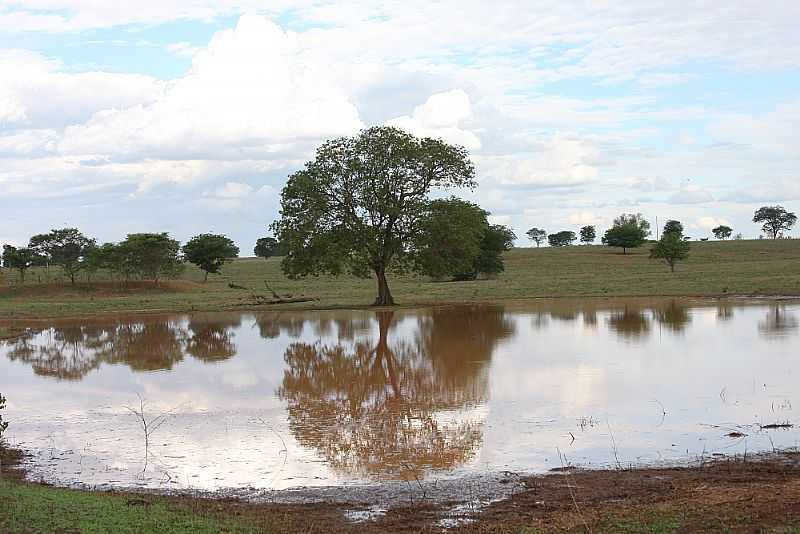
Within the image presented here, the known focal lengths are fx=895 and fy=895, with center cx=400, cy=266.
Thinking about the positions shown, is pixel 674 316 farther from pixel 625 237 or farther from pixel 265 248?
pixel 265 248

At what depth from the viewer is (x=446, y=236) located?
45000 millimetres

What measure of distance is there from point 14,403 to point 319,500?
39.4 feet

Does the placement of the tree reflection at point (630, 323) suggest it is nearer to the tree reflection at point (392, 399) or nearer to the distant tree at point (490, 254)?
the tree reflection at point (392, 399)

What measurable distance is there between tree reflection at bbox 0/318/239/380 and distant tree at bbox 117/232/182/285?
26.4 meters

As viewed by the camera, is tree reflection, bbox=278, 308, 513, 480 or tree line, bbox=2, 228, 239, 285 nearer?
tree reflection, bbox=278, 308, 513, 480

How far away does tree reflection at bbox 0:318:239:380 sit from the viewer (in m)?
26.8

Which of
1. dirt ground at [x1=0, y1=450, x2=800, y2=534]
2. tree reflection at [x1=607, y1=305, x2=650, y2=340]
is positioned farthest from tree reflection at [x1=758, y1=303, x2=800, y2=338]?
dirt ground at [x1=0, y1=450, x2=800, y2=534]

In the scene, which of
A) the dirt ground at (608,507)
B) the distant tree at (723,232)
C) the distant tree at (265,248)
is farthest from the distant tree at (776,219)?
the dirt ground at (608,507)

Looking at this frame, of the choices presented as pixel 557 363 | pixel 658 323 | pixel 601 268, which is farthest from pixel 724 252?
pixel 557 363

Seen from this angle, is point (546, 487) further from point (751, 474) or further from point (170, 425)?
point (170, 425)

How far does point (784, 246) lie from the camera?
3942 inches

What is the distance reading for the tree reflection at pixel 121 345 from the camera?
26814 millimetres

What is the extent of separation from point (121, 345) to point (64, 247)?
146 feet

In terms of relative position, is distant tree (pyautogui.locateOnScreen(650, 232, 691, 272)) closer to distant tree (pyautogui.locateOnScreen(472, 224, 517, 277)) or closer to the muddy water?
distant tree (pyautogui.locateOnScreen(472, 224, 517, 277))
